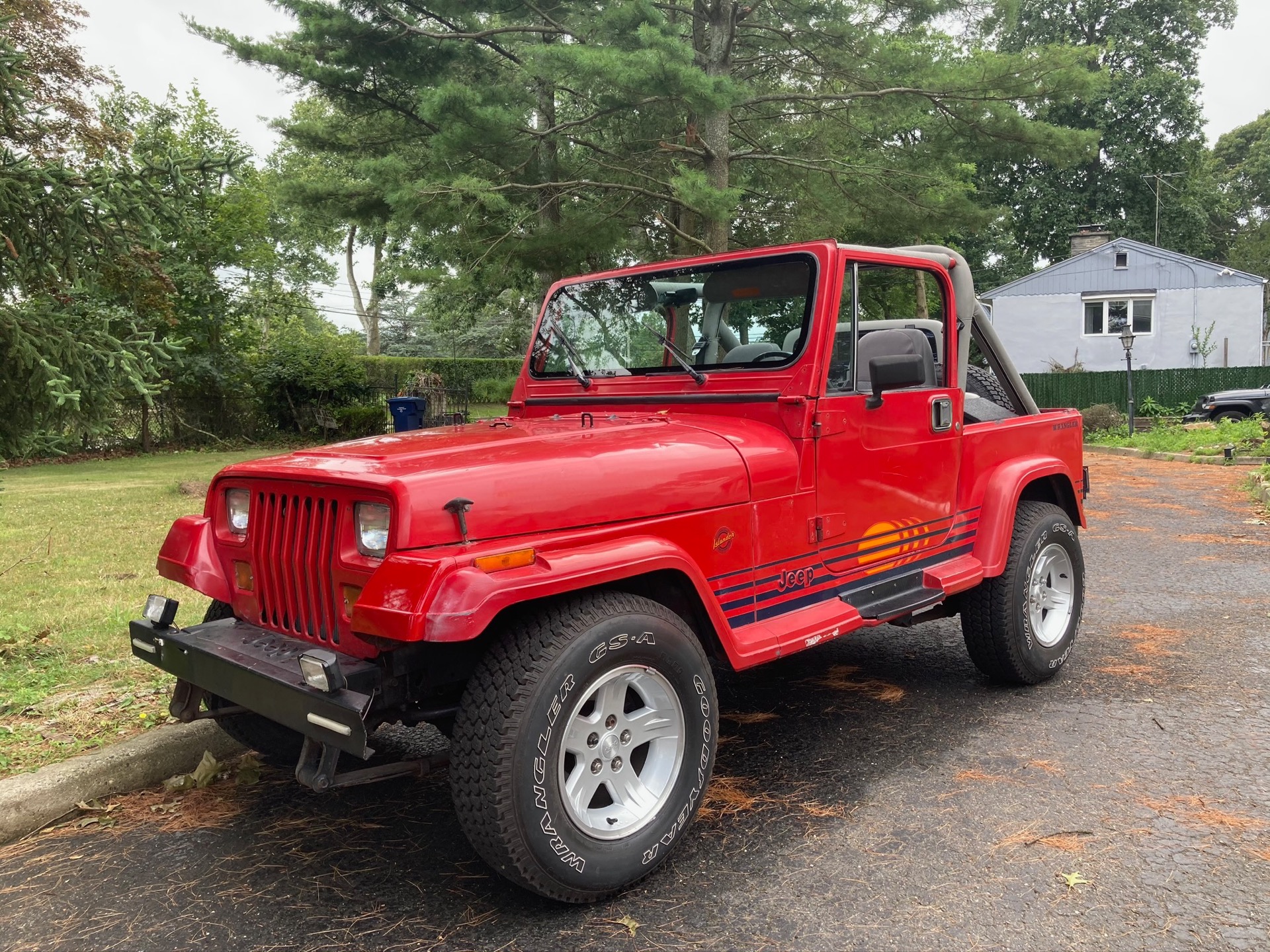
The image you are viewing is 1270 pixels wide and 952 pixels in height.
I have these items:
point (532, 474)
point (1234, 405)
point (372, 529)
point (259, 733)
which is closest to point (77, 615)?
point (259, 733)

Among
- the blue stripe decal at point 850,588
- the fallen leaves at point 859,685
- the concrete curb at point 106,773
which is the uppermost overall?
the blue stripe decal at point 850,588

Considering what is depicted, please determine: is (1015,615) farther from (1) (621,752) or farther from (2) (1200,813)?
(1) (621,752)

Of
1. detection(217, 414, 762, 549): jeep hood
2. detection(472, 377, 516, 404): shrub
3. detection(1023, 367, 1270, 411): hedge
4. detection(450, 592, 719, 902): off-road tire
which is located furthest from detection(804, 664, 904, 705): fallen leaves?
detection(1023, 367, 1270, 411): hedge

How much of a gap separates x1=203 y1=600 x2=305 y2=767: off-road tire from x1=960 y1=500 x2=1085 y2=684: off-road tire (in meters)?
3.07

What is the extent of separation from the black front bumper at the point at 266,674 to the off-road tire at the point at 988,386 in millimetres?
3771

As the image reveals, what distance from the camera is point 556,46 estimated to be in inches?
440

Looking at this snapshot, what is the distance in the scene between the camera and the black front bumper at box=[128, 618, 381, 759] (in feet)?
8.19

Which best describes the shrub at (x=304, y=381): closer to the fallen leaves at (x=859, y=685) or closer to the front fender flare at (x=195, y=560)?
the fallen leaves at (x=859, y=685)

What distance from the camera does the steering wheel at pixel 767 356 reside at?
12.2 feet

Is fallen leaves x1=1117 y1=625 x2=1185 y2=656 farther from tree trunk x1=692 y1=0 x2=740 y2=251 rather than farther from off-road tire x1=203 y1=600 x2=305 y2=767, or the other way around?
tree trunk x1=692 y1=0 x2=740 y2=251

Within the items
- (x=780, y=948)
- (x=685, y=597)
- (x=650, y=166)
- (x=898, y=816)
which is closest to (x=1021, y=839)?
(x=898, y=816)

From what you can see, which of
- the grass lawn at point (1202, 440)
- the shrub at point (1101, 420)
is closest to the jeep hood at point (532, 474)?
the grass lawn at point (1202, 440)

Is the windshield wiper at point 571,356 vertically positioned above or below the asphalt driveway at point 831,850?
above

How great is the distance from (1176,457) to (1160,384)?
34.9ft
